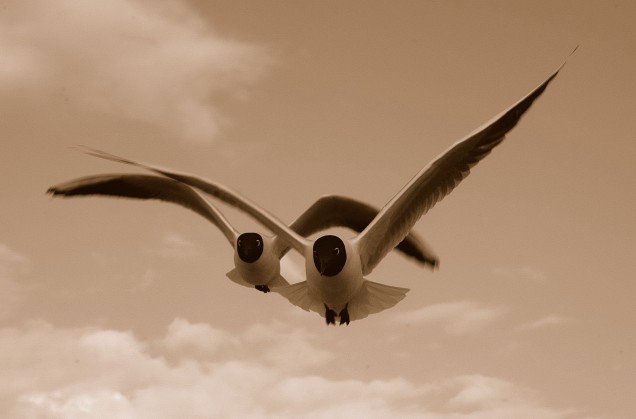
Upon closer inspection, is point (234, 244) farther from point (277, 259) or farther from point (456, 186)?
point (456, 186)

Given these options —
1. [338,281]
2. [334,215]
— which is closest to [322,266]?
[338,281]

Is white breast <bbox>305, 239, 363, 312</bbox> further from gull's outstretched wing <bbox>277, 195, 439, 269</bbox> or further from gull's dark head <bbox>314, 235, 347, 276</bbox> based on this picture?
gull's outstretched wing <bbox>277, 195, 439, 269</bbox>

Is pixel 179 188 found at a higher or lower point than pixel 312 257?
higher

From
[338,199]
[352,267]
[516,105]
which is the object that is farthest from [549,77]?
[338,199]

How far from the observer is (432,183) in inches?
431

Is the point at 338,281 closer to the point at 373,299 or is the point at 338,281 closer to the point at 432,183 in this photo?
the point at 373,299

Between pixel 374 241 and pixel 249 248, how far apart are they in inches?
104

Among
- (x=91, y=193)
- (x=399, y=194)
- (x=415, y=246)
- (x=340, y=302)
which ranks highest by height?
(x=91, y=193)

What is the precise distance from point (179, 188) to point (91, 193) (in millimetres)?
1412

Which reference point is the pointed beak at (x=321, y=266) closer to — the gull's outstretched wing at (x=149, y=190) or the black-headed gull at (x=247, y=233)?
the black-headed gull at (x=247, y=233)

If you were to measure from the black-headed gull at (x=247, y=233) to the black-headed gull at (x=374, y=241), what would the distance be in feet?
5.55

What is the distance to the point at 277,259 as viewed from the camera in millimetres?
14070

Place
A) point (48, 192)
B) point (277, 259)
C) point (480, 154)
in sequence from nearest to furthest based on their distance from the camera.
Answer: point (480, 154)
point (48, 192)
point (277, 259)

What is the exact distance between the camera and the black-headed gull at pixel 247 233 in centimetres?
1361
